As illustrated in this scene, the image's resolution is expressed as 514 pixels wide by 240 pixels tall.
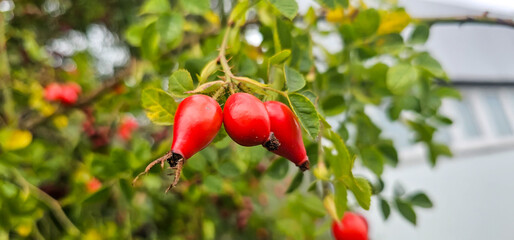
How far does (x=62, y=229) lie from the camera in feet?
2.94

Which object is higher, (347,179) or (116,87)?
(347,179)

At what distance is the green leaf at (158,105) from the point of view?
33 cm

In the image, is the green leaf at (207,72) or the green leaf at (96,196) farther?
the green leaf at (96,196)

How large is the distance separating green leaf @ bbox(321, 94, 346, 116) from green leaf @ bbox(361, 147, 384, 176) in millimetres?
71

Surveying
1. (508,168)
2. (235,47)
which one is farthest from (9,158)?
(508,168)

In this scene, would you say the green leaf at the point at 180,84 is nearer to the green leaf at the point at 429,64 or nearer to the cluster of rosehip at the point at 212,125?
the cluster of rosehip at the point at 212,125

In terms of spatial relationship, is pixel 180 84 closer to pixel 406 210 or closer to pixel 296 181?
pixel 296 181

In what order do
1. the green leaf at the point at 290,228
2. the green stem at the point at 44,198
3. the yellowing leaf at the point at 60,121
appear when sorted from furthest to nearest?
the yellowing leaf at the point at 60,121, the green leaf at the point at 290,228, the green stem at the point at 44,198

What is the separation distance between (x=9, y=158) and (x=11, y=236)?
26 centimetres

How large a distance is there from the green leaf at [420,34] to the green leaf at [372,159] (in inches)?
7.1

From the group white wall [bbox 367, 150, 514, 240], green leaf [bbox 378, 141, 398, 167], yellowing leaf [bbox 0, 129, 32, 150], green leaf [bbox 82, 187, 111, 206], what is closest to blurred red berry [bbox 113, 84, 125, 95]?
yellowing leaf [bbox 0, 129, 32, 150]

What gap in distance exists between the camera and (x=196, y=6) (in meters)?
0.47

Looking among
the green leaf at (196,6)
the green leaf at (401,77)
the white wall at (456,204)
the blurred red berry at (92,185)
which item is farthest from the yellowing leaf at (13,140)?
the white wall at (456,204)

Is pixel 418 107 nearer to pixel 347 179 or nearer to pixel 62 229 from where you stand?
pixel 347 179
